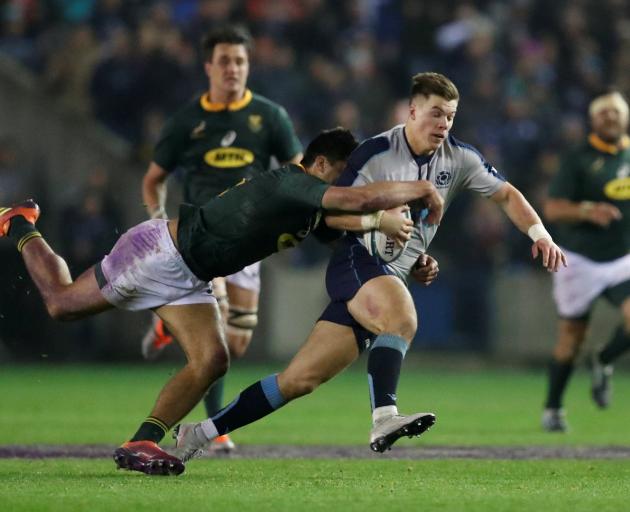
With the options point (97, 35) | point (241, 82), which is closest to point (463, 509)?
point (241, 82)

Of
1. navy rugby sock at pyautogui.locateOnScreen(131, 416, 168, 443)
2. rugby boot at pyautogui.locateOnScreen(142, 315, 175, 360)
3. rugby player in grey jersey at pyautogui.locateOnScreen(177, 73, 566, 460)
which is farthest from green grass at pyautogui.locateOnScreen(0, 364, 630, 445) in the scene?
rugby player in grey jersey at pyautogui.locateOnScreen(177, 73, 566, 460)

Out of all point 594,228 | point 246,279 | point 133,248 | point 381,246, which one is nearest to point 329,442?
point 246,279

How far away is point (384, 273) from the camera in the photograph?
8273mm

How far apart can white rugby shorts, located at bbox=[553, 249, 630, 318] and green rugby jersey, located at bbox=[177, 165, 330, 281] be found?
4.58 metres

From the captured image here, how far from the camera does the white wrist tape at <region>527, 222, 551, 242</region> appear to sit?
8258mm

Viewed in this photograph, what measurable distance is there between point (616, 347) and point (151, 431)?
527 centimetres

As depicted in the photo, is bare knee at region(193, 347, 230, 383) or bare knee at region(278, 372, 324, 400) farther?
bare knee at region(193, 347, 230, 383)

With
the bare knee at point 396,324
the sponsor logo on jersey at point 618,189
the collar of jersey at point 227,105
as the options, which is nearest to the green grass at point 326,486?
the bare knee at point 396,324

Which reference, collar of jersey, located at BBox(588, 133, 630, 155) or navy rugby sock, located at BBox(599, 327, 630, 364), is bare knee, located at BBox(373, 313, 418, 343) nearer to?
navy rugby sock, located at BBox(599, 327, 630, 364)

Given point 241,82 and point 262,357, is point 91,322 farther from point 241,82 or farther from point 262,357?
point 241,82

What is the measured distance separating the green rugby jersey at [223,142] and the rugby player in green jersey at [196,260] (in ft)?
6.74

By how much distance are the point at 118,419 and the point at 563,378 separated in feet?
11.8

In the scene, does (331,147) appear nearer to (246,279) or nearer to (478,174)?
(478,174)

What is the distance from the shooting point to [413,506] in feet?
22.2
